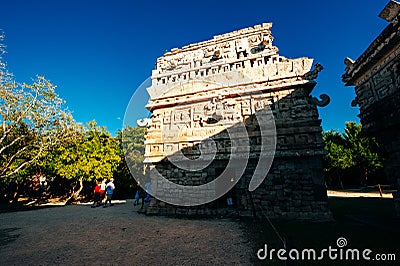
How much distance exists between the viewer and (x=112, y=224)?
7.16 metres

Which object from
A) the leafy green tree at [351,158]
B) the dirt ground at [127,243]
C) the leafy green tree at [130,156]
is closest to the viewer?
the dirt ground at [127,243]

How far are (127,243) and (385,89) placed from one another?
9.32 m

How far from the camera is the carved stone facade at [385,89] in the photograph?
5500mm

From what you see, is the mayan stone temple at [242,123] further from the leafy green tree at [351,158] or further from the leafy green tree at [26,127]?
the leafy green tree at [351,158]

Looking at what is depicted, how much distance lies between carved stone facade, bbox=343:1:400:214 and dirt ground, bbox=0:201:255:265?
556 cm

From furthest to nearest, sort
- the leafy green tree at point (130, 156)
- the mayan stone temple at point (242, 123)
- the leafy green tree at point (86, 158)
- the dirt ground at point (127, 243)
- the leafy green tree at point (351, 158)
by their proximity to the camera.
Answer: the leafy green tree at point (351, 158) → the leafy green tree at point (130, 156) → the leafy green tree at point (86, 158) → the mayan stone temple at point (242, 123) → the dirt ground at point (127, 243)

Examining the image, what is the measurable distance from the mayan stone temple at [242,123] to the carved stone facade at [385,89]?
4.86 feet

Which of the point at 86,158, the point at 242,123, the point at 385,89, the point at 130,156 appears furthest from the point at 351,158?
the point at 86,158

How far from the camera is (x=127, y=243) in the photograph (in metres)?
5.21

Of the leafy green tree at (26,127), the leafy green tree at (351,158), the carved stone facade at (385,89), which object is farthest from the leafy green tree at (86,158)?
the leafy green tree at (351,158)

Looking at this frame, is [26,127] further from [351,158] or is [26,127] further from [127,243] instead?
[351,158]

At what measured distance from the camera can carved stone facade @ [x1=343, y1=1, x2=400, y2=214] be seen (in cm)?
550

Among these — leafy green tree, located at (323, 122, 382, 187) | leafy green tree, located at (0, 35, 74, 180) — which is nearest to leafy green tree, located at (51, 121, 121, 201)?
leafy green tree, located at (0, 35, 74, 180)

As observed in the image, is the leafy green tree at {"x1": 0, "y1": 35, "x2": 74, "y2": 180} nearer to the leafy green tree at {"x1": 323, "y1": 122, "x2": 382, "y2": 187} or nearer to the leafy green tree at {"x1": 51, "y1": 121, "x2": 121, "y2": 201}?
Answer: the leafy green tree at {"x1": 51, "y1": 121, "x2": 121, "y2": 201}
